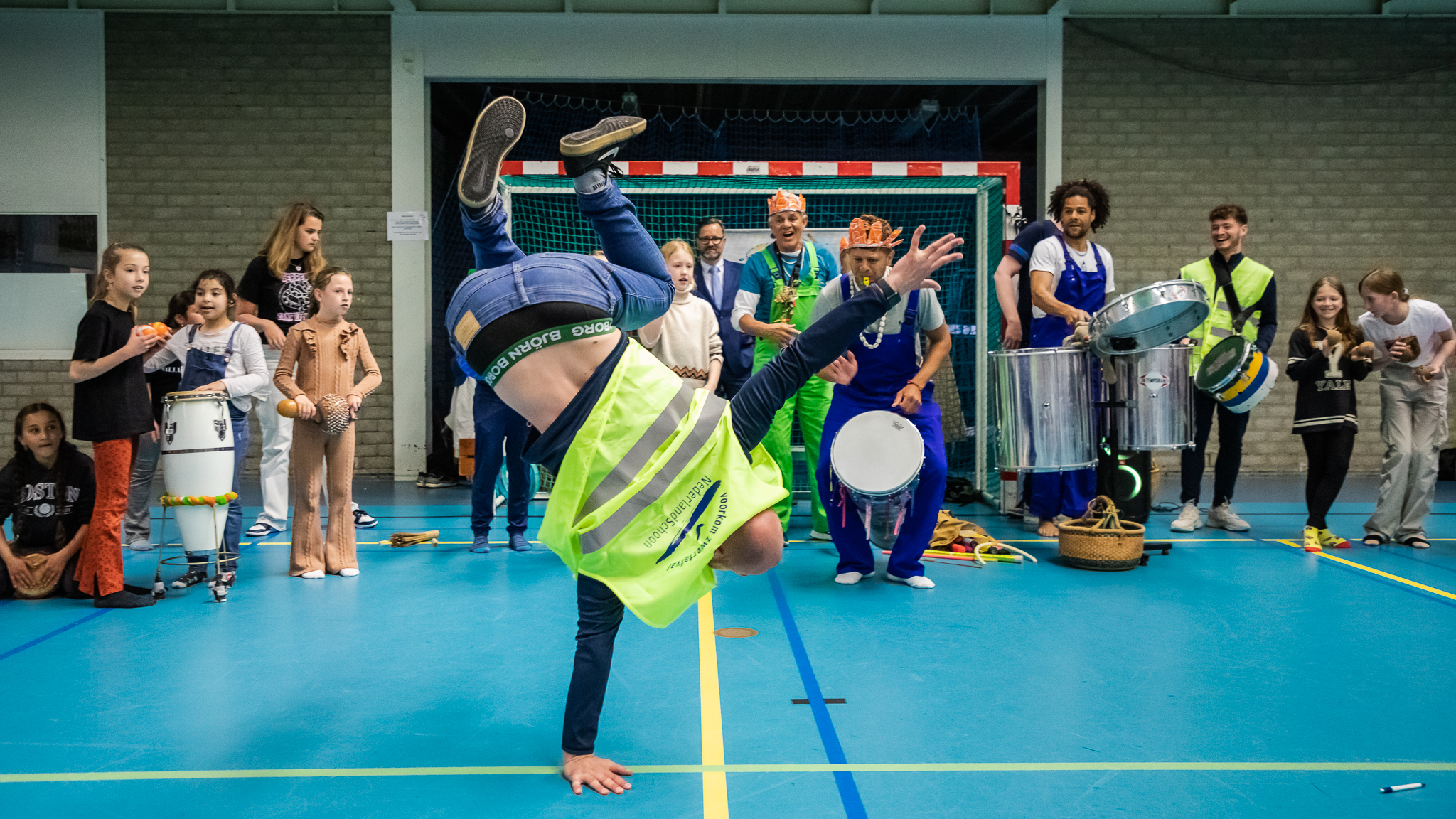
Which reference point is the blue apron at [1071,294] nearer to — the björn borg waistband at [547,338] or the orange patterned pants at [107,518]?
the björn borg waistband at [547,338]

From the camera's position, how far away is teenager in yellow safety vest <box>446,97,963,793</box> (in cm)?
220

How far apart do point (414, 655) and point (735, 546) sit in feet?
5.72

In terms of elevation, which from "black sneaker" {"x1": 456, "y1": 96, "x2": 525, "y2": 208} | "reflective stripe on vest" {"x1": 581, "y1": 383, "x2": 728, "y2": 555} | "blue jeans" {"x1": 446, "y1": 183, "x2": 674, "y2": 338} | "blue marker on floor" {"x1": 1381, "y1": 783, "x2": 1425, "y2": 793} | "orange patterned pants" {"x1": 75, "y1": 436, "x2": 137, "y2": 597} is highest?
"black sneaker" {"x1": 456, "y1": 96, "x2": 525, "y2": 208}

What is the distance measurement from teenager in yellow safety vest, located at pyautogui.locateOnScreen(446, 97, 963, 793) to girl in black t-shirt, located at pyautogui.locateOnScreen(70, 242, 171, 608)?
2.50m

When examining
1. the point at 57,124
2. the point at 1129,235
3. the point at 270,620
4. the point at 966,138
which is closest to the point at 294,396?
the point at 270,620

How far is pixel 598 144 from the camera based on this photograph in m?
2.42

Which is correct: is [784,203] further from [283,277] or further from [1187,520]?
[1187,520]

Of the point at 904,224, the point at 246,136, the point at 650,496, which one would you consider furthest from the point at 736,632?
the point at 246,136

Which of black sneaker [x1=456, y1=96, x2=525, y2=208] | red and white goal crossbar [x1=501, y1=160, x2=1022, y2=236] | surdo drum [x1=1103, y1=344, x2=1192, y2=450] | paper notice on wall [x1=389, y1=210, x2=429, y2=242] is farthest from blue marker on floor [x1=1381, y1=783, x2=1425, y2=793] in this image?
paper notice on wall [x1=389, y1=210, x2=429, y2=242]

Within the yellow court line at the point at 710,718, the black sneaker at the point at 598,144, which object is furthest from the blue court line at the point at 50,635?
the black sneaker at the point at 598,144

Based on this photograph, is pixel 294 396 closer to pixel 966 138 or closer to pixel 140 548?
pixel 140 548

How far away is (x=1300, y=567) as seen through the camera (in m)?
4.88

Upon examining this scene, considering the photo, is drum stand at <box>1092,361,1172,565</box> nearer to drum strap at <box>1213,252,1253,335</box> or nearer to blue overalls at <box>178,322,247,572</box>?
drum strap at <box>1213,252,1253,335</box>

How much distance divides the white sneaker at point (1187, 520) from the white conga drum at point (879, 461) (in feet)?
8.56
